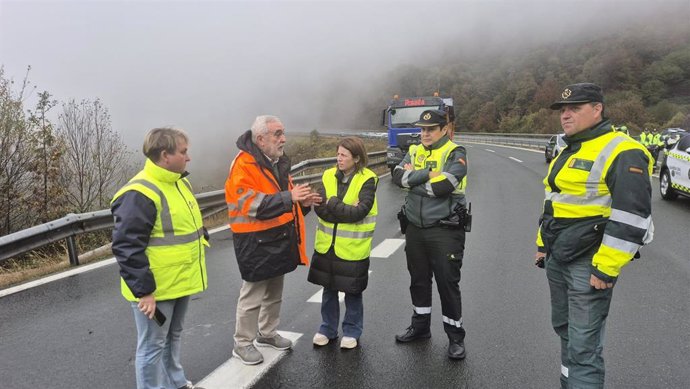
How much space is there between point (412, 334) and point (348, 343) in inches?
21.8

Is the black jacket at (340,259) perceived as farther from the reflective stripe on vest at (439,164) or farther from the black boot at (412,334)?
the black boot at (412,334)

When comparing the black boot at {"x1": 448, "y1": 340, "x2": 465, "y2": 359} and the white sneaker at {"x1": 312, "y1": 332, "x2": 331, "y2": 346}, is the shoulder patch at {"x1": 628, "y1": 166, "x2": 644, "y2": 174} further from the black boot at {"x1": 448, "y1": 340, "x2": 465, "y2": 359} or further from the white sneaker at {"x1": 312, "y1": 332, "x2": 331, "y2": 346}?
the white sneaker at {"x1": 312, "y1": 332, "x2": 331, "y2": 346}

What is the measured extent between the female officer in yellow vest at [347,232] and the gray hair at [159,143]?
132 cm

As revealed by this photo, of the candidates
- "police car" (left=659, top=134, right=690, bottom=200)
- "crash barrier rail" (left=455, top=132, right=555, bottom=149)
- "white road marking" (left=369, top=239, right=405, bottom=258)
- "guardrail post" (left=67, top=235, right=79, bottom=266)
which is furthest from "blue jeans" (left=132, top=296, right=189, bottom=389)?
"crash barrier rail" (left=455, top=132, right=555, bottom=149)

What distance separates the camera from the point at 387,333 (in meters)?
4.20

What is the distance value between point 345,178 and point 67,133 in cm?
1044

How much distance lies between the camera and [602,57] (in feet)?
210

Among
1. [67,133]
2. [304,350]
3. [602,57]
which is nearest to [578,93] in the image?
[304,350]

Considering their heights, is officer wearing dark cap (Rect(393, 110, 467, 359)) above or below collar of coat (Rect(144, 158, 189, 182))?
below

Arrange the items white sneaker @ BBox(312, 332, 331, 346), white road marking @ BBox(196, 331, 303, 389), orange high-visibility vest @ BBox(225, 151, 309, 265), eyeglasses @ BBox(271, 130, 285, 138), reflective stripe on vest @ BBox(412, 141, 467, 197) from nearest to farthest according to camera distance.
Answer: white road marking @ BBox(196, 331, 303, 389), orange high-visibility vest @ BBox(225, 151, 309, 265), eyeglasses @ BBox(271, 130, 285, 138), reflective stripe on vest @ BBox(412, 141, 467, 197), white sneaker @ BBox(312, 332, 331, 346)

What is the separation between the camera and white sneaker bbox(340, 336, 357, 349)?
3879 millimetres

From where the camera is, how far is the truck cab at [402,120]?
16844mm

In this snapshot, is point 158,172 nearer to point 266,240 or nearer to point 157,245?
point 157,245

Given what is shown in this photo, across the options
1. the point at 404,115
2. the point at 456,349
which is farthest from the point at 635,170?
the point at 404,115
